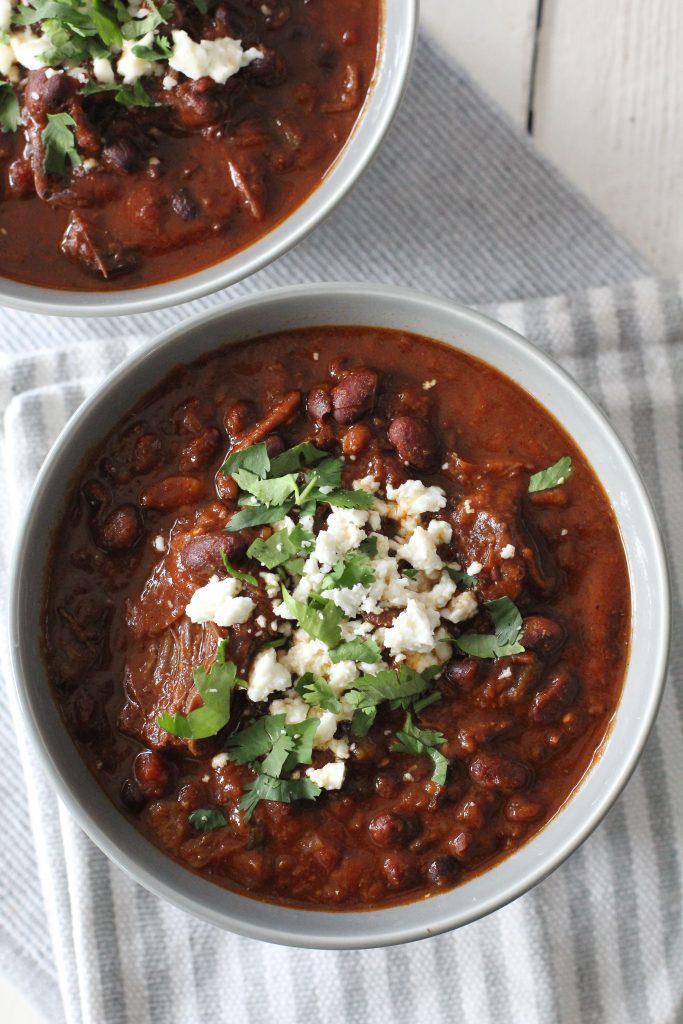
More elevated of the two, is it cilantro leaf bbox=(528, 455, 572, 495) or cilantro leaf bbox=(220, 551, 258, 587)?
cilantro leaf bbox=(528, 455, 572, 495)

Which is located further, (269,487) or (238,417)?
(238,417)

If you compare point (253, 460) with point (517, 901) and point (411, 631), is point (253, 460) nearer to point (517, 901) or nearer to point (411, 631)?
point (411, 631)

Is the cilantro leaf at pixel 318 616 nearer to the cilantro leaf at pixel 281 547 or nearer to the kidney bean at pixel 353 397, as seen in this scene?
the cilantro leaf at pixel 281 547

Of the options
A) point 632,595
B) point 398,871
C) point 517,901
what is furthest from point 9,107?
point 517,901

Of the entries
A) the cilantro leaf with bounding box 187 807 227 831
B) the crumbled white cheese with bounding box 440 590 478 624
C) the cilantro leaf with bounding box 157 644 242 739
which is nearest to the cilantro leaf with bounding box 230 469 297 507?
the cilantro leaf with bounding box 157 644 242 739

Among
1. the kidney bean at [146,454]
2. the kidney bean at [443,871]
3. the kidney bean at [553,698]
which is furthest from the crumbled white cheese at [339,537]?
the kidney bean at [443,871]

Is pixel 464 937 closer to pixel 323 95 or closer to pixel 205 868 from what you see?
pixel 205 868

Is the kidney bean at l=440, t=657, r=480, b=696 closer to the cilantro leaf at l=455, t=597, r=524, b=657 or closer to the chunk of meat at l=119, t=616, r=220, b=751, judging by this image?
the cilantro leaf at l=455, t=597, r=524, b=657
